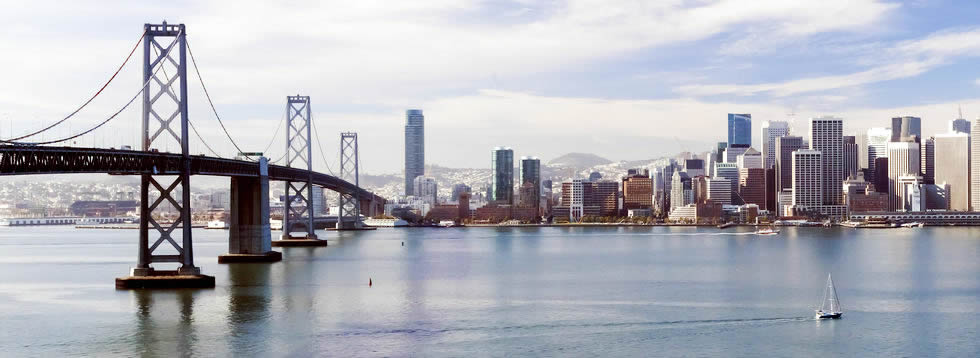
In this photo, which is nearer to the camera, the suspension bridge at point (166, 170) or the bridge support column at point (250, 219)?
the suspension bridge at point (166, 170)

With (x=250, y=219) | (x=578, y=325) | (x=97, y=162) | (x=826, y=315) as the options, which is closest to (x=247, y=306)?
(x=97, y=162)

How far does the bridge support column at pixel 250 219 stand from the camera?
59312mm

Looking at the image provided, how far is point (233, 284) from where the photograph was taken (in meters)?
46.0

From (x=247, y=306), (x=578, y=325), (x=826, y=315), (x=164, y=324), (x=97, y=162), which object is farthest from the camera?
Result: (x=247, y=306)

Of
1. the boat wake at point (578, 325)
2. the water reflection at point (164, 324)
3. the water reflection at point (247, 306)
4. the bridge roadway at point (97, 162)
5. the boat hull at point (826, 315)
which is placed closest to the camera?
the water reflection at point (164, 324)

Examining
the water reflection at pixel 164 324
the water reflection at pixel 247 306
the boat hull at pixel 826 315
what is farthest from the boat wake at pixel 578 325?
the water reflection at pixel 164 324

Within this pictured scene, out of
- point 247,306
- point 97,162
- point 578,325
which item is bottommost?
point 578,325

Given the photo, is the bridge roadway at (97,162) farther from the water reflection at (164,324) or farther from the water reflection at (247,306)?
the water reflection at (247,306)

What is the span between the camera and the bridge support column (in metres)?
59.3

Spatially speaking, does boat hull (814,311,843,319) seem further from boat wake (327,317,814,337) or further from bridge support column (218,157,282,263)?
bridge support column (218,157,282,263)

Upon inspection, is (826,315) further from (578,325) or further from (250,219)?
(250,219)

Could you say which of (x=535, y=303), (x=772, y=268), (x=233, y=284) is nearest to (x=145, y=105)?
(x=233, y=284)

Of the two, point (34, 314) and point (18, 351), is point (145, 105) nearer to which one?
point (34, 314)

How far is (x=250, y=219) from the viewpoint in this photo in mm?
60375
